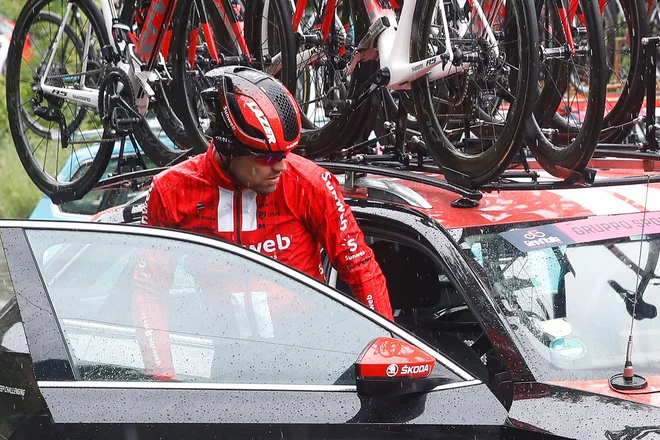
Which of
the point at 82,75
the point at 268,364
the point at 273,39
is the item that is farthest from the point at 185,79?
the point at 268,364

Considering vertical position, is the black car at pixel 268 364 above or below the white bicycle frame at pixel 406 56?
below

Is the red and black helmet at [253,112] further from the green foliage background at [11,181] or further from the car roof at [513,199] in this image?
the green foliage background at [11,181]

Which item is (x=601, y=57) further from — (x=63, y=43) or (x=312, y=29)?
(x=63, y=43)

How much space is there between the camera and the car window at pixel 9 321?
2.83m

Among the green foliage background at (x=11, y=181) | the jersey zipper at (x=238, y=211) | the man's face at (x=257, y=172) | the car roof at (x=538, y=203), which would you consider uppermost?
the man's face at (x=257, y=172)

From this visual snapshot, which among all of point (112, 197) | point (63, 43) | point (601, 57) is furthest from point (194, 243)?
point (112, 197)

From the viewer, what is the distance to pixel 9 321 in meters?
2.94

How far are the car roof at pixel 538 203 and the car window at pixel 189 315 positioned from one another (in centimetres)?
93

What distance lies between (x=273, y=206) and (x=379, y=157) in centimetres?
97

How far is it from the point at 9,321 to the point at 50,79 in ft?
12.0

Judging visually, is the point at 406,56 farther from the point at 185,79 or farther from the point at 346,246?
the point at 185,79

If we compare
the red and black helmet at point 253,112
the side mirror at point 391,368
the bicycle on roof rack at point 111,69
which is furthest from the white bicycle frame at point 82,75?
the side mirror at point 391,368

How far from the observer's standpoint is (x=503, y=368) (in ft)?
9.93

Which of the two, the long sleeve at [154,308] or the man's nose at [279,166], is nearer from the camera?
the long sleeve at [154,308]
